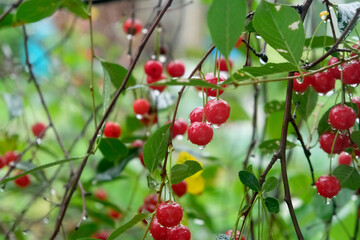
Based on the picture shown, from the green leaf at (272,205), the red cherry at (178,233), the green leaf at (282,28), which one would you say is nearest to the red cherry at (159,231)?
the red cherry at (178,233)

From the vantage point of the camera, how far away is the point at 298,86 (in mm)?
623

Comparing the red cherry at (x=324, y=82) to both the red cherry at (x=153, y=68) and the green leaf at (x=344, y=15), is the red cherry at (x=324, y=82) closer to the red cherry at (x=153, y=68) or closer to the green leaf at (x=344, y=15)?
the green leaf at (x=344, y=15)

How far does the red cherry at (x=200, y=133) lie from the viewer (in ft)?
1.77

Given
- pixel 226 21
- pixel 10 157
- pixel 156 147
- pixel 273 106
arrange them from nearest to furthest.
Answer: pixel 226 21 < pixel 156 147 < pixel 273 106 < pixel 10 157

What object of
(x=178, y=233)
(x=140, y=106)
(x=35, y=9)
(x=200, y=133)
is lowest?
(x=178, y=233)

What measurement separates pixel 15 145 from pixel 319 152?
0.86m

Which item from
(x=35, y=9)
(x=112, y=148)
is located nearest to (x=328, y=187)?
(x=112, y=148)

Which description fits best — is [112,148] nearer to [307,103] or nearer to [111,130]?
[111,130]

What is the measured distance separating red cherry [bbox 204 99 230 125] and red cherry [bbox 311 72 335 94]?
142 mm

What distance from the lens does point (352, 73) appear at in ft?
1.84

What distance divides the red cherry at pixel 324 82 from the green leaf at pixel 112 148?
30 centimetres

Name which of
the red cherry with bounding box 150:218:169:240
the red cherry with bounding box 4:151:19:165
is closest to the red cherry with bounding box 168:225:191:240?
the red cherry with bounding box 150:218:169:240

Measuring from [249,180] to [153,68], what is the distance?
0.35 metres

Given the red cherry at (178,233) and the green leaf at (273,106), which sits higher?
the green leaf at (273,106)
